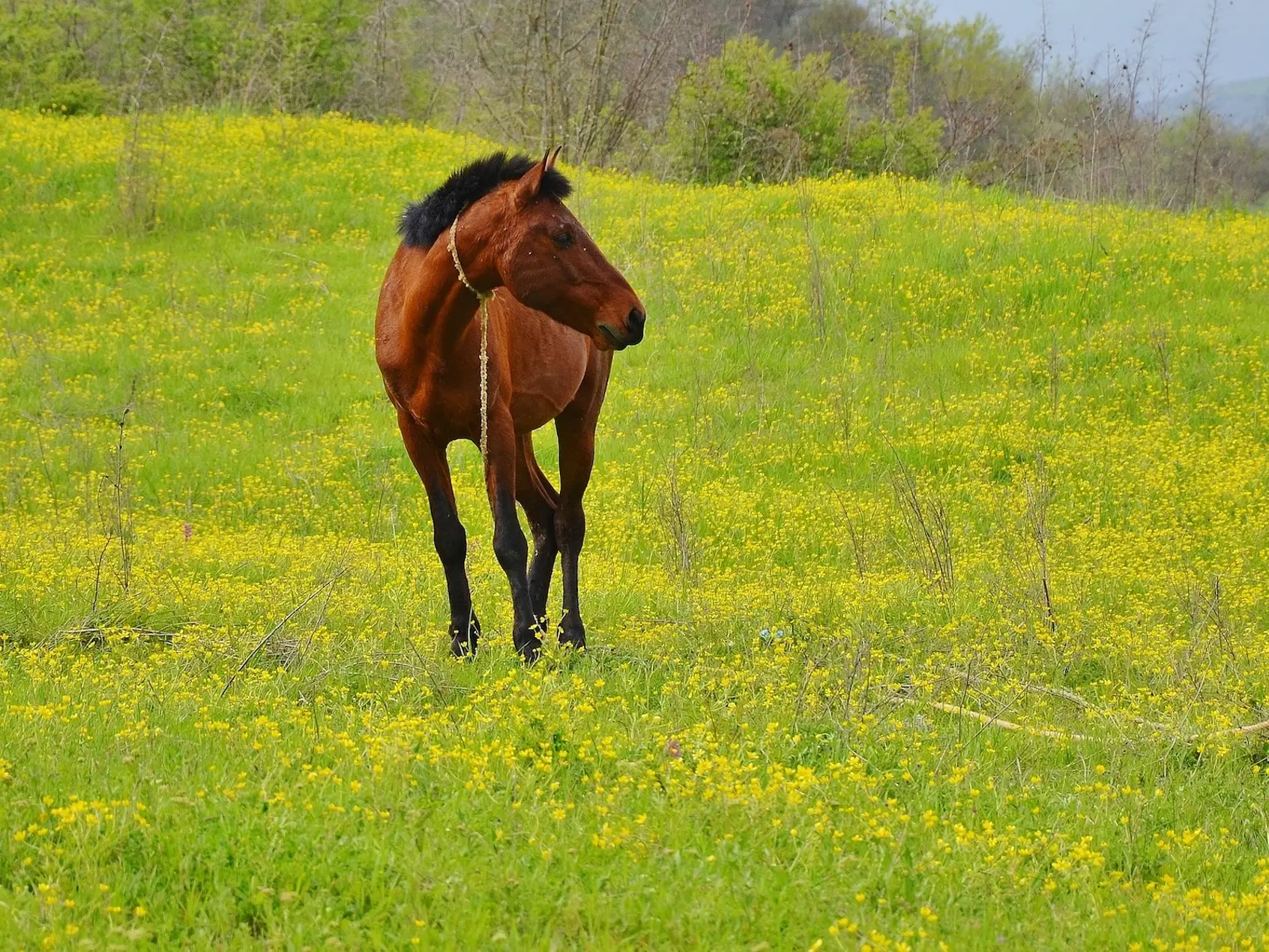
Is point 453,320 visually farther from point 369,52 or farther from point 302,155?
point 369,52

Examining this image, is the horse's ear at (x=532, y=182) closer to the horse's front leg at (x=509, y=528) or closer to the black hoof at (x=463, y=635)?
the horse's front leg at (x=509, y=528)

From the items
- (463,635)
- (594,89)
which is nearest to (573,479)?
(463,635)

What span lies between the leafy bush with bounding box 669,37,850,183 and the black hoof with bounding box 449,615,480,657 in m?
16.4

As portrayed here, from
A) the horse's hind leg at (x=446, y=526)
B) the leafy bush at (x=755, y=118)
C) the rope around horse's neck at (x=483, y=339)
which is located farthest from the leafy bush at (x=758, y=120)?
the rope around horse's neck at (x=483, y=339)

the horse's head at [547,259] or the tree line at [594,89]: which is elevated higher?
the tree line at [594,89]

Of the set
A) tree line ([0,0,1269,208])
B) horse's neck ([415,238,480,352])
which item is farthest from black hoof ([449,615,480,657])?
tree line ([0,0,1269,208])

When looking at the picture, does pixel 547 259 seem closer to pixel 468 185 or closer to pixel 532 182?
pixel 532 182

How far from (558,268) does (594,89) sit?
53.9 ft

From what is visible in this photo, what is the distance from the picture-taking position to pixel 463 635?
263 inches

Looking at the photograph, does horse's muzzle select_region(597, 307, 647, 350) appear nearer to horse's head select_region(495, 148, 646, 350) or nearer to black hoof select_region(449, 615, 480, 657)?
horse's head select_region(495, 148, 646, 350)

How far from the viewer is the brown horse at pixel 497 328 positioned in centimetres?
571

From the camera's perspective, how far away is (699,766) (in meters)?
4.20

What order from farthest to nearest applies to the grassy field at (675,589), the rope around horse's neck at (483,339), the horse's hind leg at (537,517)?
1. the horse's hind leg at (537,517)
2. the rope around horse's neck at (483,339)
3. the grassy field at (675,589)

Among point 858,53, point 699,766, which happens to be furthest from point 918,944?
point 858,53
